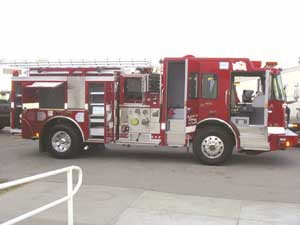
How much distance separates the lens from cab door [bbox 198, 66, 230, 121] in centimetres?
1051

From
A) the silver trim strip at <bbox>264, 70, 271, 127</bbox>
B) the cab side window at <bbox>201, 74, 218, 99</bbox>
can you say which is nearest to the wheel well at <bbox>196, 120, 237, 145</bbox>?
the cab side window at <bbox>201, 74, 218, 99</bbox>

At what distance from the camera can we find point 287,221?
20.1ft

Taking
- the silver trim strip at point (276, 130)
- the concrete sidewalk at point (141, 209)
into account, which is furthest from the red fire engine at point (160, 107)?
the concrete sidewalk at point (141, 209)

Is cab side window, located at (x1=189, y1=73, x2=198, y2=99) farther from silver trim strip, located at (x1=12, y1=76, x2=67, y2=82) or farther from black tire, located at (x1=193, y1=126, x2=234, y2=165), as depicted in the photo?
silver trim strip, located at (x1=12, y1=76, x2=67, y2=82)

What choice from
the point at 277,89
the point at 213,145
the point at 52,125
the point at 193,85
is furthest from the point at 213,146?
the point at 52,125

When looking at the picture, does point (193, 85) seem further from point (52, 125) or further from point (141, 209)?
point (141, 209)

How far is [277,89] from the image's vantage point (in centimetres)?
1054

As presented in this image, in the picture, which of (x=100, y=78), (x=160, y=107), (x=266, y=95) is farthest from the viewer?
(x=100, y=78)

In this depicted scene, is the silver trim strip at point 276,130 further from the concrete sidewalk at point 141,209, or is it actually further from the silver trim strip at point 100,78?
the silver trim strip at point 100,78

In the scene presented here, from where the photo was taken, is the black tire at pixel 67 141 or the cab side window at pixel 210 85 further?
the black tire at pixel 67 141

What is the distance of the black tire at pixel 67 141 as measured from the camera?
446 inches

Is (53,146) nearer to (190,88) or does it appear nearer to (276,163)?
(190,88)

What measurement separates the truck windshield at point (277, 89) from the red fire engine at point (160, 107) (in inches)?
1.0

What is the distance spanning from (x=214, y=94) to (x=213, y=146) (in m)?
1.20
